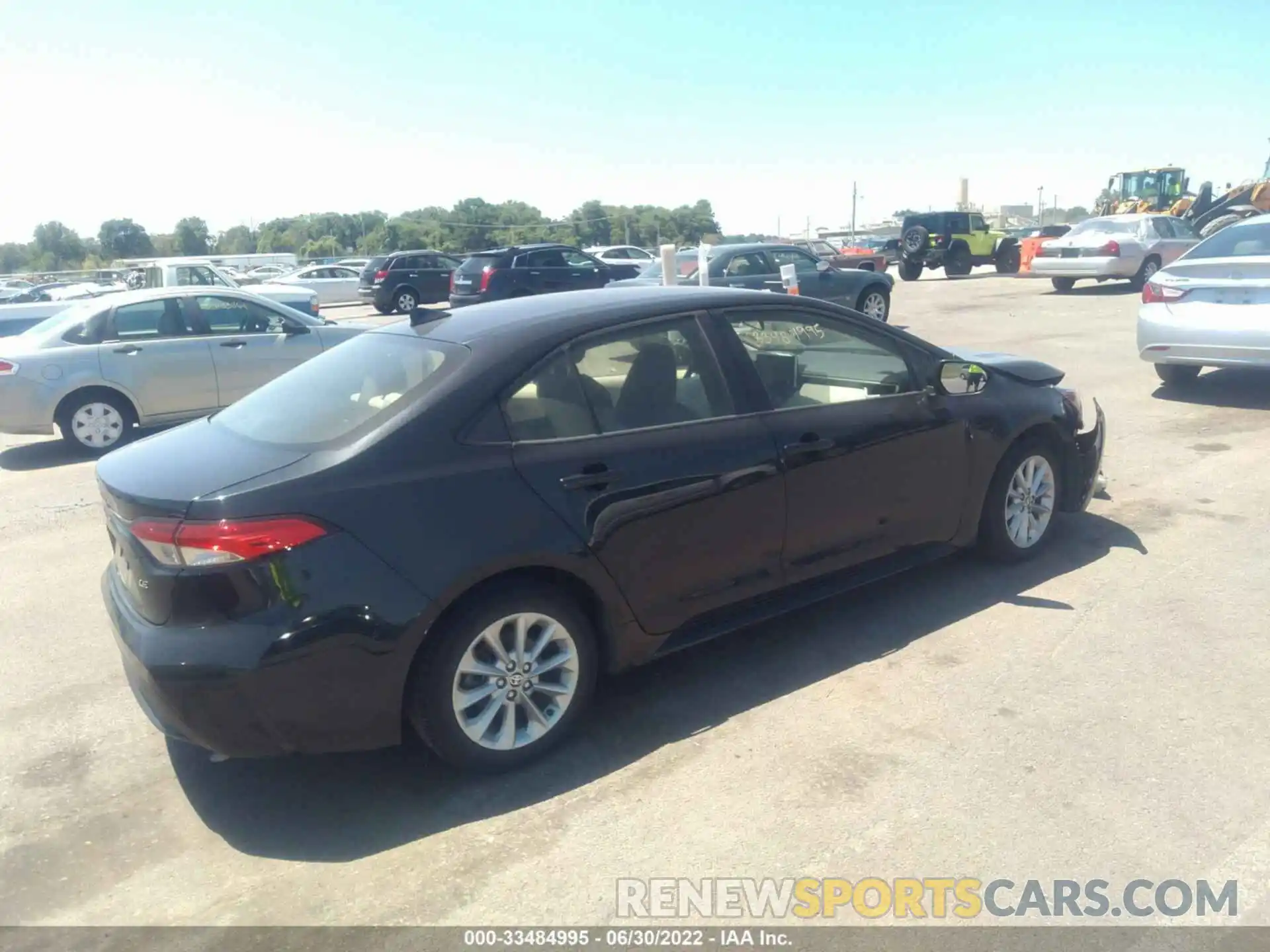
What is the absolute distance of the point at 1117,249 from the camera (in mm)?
21250

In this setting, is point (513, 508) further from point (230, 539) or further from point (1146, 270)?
point (1146, 270)

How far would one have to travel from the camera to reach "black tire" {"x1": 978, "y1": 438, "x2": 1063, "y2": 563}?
5324mm

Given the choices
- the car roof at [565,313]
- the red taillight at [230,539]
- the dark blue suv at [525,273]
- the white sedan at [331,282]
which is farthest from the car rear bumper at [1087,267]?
the white sedan at [331,282]

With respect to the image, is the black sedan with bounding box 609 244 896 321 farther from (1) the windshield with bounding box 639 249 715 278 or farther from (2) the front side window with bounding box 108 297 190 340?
(2) the front side window with bounding box 108 297 190 340

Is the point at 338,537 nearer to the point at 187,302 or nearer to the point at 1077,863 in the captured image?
the point at 1077,863

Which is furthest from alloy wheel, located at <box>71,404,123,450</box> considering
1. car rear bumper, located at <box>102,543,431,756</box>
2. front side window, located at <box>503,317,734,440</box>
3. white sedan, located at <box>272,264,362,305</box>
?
white sedan, located at <box>272,264,362,305</box>

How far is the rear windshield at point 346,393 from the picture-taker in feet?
12.3

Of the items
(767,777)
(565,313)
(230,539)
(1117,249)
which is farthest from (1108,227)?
(230,539)

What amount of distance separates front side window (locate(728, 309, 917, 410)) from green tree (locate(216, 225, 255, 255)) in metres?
90.4

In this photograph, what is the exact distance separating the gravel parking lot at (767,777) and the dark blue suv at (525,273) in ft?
57.6

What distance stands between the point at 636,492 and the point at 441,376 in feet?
2.80

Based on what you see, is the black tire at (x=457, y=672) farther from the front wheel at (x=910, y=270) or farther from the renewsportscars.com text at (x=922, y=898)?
the front wheel at (x=910, y=270)

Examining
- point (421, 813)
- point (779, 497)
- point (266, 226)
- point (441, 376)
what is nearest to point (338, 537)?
point (441, 376)

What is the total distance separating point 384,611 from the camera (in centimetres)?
338
